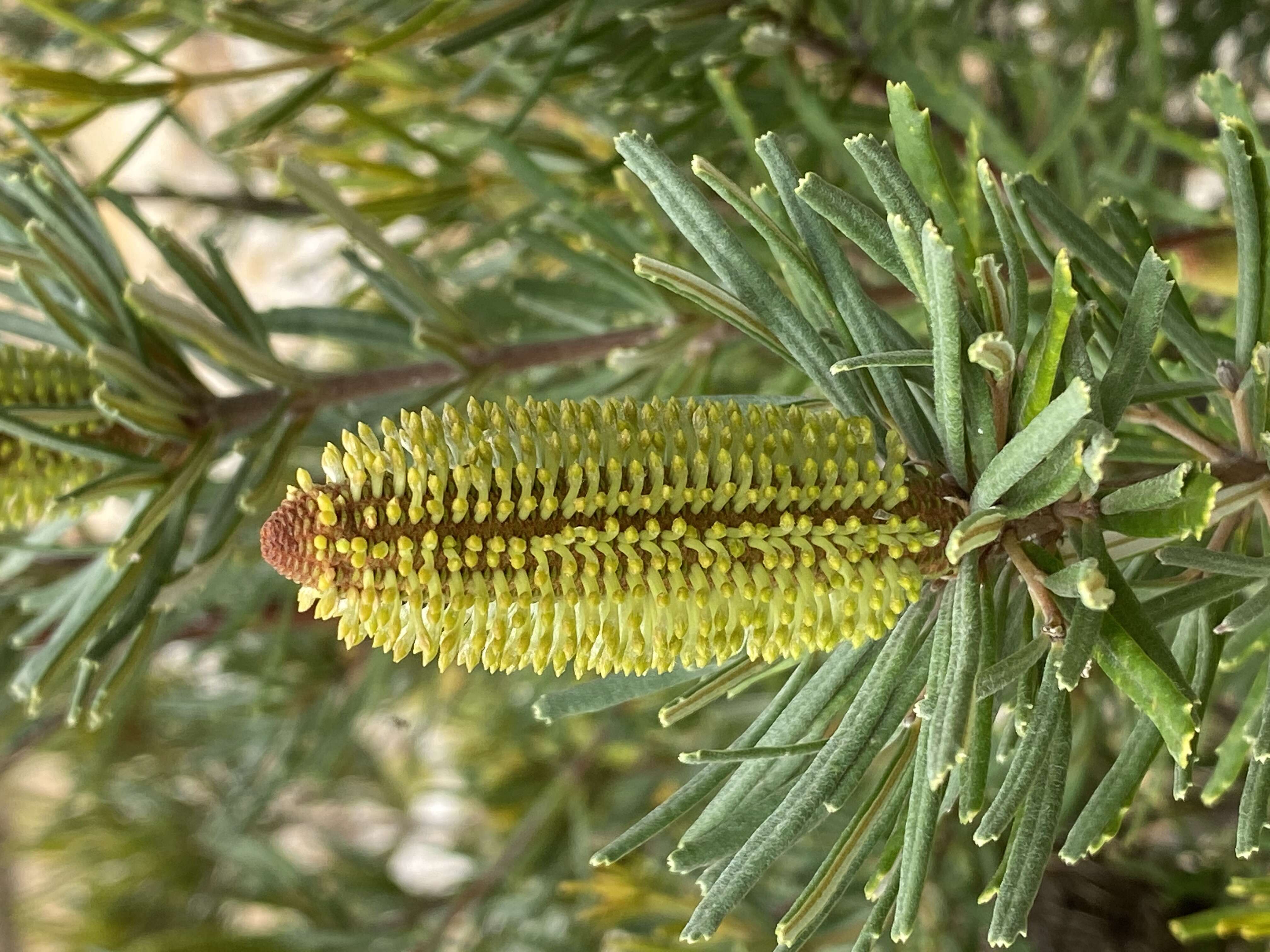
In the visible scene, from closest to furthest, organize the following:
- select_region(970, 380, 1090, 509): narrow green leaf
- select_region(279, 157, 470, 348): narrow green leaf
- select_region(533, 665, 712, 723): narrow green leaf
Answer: select_region(970, 380, 1090, 509): narrow green leaf, select_region(533, 665, 712, 723): narrow green leaf, select_region(279, 157, 470, 348): narrow green leaf

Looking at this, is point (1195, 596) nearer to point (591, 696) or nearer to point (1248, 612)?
point (1248, 612)

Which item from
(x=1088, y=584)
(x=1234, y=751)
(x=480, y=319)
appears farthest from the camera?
(x=480, y=319)

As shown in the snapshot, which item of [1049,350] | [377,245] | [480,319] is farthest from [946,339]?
[480,319]

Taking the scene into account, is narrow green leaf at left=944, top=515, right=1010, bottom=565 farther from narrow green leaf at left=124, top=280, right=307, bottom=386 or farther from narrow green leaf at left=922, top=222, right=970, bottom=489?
narrow green leaf at left=124, top=280, right=307, bottom=386

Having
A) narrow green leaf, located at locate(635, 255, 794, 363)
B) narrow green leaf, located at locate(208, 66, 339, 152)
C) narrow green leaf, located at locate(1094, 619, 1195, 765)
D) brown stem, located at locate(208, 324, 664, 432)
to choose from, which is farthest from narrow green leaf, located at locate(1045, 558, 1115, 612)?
narrow green leaf, located at locate(208, 66, 339, 152)

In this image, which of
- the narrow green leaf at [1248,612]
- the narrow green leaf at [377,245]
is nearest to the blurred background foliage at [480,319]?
the narrow green leaf at [377,245]

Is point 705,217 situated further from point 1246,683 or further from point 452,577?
point 1246,683
